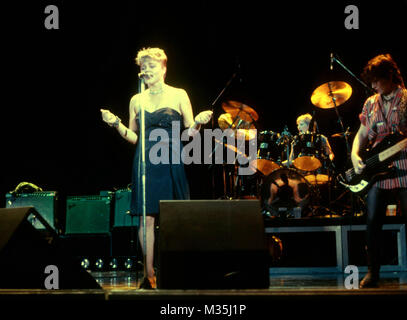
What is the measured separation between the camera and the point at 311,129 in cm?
805

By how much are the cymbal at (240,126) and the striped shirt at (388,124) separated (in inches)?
159

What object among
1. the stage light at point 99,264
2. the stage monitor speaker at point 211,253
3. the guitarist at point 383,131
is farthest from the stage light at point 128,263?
the stage monitor speaker at point 211,253

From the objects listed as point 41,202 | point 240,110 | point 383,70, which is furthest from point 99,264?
point 383,70

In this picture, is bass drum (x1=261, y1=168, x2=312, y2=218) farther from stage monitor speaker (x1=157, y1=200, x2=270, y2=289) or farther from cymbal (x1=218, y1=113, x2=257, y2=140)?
stage monitor speaker (x1=157, y1=200, x2=270, y2=289)

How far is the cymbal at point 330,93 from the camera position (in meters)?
7.03

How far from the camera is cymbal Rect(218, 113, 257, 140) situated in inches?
285

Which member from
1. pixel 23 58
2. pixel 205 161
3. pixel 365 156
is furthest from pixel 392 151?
pixel 23 58

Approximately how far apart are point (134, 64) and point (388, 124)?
473cm

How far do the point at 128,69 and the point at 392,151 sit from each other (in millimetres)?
4989

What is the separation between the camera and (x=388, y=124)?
10.0 ft

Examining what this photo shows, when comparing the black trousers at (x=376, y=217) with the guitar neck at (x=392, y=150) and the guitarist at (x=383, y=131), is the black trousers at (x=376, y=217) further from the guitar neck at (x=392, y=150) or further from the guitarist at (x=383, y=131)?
the guitar neck at (x=392, y=150)

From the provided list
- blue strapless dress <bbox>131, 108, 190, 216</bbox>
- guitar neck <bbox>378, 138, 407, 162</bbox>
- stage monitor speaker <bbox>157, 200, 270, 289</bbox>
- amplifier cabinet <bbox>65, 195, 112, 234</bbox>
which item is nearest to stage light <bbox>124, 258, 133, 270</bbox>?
amplifier cabinet <bbox>65, 195, 112, 234</bbox>

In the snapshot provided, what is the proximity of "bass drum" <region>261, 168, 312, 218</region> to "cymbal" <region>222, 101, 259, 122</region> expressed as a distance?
1.25m
